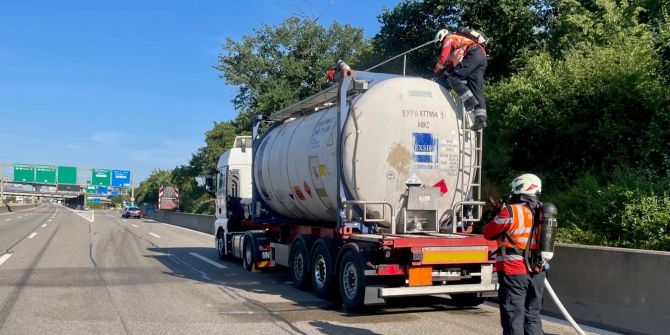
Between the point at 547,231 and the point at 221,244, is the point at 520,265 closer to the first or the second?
the point at 547,231

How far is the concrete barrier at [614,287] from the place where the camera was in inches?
278

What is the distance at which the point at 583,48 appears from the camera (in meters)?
15.9

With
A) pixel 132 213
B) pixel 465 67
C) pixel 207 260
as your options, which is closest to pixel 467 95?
pixel 465 67

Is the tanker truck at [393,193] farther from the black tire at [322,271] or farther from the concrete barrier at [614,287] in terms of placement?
the concrete barrier at [614,287]

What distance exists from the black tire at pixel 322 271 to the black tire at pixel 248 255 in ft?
12.5

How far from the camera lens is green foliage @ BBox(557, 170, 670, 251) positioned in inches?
368

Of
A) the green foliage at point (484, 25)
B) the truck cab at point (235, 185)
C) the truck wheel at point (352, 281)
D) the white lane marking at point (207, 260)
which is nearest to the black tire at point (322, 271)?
the truck wheel at point (352, 281)

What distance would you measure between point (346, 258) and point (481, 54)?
384 centimetres

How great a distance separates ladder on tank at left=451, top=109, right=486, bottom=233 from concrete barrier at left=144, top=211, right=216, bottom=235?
73.8 feet

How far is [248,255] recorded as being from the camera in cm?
1425

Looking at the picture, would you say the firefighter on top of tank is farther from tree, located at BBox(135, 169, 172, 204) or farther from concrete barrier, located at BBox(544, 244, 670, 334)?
tree, located at BBox(135, 169, 172, 204)

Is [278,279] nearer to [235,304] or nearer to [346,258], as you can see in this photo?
[235,304]

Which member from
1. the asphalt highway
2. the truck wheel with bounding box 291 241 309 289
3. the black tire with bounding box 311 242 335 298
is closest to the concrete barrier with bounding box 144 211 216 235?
the asphalt highway

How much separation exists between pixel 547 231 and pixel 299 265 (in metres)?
6.28
